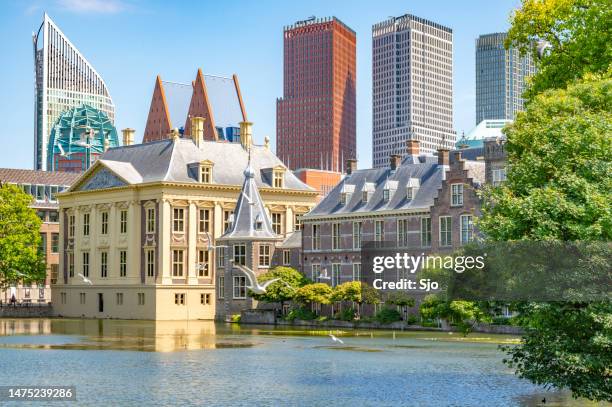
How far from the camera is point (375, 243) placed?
95750mm

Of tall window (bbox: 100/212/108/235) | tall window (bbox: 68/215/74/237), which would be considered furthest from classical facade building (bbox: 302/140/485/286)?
tall window (bbox: 68/215/74/237)

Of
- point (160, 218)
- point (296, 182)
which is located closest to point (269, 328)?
point (160, 218)

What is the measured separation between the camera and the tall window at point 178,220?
114 meters

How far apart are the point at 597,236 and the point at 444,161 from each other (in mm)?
58356

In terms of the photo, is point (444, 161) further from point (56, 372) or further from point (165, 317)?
point (56, 372)

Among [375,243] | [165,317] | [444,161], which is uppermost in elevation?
[444,161]

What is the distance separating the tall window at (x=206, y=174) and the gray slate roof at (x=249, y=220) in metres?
8.05

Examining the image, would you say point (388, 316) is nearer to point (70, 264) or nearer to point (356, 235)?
point (356, 235)

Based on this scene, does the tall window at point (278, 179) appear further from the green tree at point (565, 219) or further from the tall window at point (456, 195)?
the green tree at point (565, 219)

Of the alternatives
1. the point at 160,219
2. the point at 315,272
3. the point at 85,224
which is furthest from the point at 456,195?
the point at 85,224

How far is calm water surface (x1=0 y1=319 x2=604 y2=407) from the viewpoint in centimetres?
4034

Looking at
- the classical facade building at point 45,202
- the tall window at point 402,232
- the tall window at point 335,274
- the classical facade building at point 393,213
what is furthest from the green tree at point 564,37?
the classical facade building at point 45,202

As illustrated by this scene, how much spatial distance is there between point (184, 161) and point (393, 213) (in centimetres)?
2920

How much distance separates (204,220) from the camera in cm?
11538
